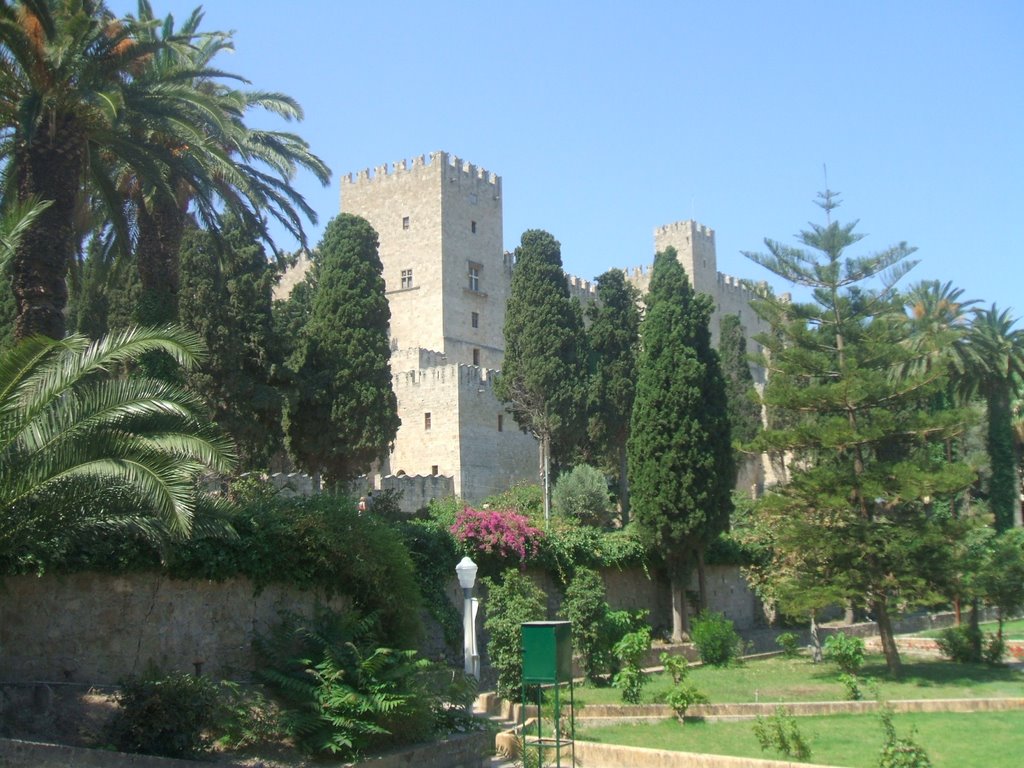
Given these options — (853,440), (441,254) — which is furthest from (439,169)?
(853,440)

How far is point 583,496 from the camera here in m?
28.2

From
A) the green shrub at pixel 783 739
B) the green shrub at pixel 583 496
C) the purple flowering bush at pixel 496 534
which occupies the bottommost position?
the green shrub at pixel 783 739

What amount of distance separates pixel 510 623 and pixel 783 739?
15.1 feet

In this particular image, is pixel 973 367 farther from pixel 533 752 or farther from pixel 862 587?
pixel 533 752

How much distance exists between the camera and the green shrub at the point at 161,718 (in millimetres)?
9039

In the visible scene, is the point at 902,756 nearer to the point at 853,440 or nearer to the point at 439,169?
the point at 853,440

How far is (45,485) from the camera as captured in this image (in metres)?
8.86

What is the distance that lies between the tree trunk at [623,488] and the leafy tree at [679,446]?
27.2ft

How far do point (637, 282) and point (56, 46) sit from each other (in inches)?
1891

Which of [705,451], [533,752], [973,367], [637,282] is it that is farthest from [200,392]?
[637,282]

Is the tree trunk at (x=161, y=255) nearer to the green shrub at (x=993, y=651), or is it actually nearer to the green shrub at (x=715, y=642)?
the green shrub at (x=715, y=642)

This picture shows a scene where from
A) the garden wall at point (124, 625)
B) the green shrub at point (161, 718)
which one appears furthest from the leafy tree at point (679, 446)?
the green shrub at point (161, 718)

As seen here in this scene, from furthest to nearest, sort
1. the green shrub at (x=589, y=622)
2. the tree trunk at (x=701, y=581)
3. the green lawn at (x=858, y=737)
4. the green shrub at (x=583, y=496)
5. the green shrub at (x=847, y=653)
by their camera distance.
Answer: the green shrub at (x=583, y=496), the tree trunk at (x=701, y=581), the green shrub at (x=847, y=653), the green shrub at (x=589, y=622), the green lawn at (x=858, y=737)

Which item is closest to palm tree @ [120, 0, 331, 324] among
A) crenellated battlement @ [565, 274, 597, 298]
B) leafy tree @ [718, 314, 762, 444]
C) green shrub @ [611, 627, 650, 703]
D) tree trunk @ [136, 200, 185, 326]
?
tree trunk @ [136, 200, 185, 326]
